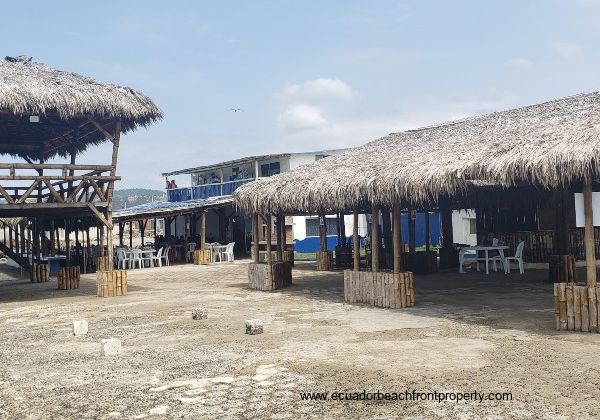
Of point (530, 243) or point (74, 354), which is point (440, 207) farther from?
point (74, 354)

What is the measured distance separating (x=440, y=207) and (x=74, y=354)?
1387 cm

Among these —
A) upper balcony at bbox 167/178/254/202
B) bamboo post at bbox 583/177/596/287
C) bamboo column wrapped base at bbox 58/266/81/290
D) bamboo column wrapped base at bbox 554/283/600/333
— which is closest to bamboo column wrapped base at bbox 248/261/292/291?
bamboo column wrapped base at bbox 58/266/81/290

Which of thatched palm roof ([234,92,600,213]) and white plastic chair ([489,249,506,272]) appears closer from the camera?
thatched palm roof ([234,92,600,213])

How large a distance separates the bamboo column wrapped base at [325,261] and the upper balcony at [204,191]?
10.4 metres

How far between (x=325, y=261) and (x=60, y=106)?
421 inches

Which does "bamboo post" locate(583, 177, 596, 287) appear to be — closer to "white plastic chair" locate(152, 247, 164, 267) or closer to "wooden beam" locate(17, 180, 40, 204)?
"wooden beam" locate(17, 180, 40, 204)

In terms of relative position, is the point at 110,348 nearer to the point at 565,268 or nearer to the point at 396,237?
the point at 396,237

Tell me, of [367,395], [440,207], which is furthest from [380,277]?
[440,207]

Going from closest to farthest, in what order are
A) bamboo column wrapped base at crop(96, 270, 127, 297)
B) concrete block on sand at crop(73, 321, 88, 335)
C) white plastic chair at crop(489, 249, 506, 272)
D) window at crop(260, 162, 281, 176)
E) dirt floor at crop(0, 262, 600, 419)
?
1. dirt floor at crop(0, 262, 600, 419)
2. concrete block on sand at crop(73, 321, 88, 335)
3. bamboo column wrapped base at crop(96, 270, 127, 297)
4. white plastic chair at crop(489, 249, 506, 272)
5. window at crop(260, 162, 281, 176)

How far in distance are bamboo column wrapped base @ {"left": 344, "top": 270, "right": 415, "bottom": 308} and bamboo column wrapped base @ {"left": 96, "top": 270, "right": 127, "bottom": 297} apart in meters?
5.93

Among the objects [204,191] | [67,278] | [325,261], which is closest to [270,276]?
[67,278]

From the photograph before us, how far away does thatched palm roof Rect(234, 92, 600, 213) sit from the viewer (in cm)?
854

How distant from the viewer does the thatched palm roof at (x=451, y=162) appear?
8.54m

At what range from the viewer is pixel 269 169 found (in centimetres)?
3316
